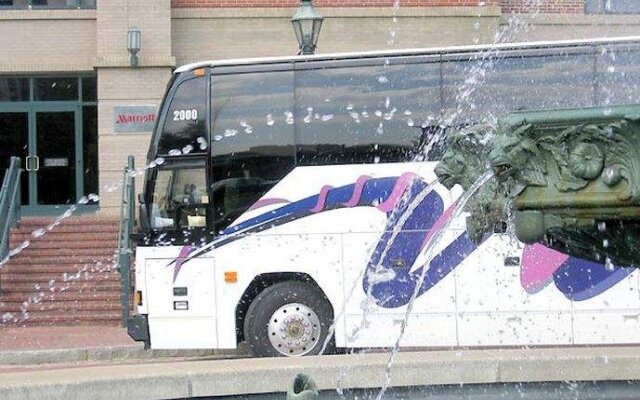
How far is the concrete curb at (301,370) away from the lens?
7875 millimetres

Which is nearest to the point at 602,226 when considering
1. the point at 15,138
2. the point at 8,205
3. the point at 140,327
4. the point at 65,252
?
the point at 140,327

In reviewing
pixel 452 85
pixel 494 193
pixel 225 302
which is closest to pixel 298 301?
pixel 225 302

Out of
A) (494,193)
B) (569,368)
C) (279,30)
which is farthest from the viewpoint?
(279,30)

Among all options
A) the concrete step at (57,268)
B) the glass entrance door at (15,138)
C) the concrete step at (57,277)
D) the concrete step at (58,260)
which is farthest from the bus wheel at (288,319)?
the glass entrance door at (15,138)

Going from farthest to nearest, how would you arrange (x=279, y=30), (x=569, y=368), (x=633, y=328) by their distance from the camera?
1. (x=279, y=30)
2. (x=633, y=328)
3. (x=569, y=368)

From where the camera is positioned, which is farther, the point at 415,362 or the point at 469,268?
the point at 469,268

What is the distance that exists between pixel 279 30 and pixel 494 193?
19.1m

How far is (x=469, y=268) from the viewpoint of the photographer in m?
14.1

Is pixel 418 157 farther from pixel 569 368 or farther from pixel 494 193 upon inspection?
pixel 494 193

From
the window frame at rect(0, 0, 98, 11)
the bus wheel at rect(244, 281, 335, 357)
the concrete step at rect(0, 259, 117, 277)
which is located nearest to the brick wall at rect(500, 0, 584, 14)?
the window frame at rect(0, 0, 98, 11)

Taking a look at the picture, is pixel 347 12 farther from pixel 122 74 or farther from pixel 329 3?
pixel 122 74

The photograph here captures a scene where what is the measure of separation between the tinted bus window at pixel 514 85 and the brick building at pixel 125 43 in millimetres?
11047

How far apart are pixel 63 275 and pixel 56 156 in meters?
5.46

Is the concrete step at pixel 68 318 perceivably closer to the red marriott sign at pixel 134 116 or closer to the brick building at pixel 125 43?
the brick building at pixel 125 43
